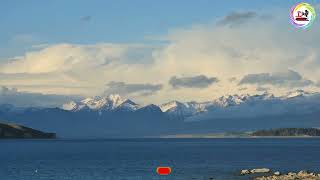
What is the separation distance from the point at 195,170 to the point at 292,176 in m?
37.8

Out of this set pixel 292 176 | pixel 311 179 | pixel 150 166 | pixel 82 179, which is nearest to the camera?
pixel 311 179

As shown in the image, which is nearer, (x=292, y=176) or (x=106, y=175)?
(x=292, y=176)

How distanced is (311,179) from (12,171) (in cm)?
8053

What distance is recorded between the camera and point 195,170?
17738 cm

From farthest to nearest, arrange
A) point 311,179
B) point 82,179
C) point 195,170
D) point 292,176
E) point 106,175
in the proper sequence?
point 195,170 < point 106,175 < point 82,179 < point 292,176 < point 311,179

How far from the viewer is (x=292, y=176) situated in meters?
145

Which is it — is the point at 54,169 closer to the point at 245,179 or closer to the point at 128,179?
the point at 128,179

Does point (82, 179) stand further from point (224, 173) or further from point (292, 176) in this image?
point (292, 176)

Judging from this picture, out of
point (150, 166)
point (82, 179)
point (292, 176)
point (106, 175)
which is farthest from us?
point (150, 166)

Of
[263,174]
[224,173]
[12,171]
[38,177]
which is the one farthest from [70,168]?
[263,174]

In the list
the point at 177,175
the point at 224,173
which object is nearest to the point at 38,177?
the point at 177,175

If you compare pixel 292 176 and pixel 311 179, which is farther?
pixel 292 176

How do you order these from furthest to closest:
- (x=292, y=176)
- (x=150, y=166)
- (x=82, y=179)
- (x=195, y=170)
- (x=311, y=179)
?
1. (x=150, y=166)
2. (x=195, y=170)
3. (x=82, y=179)
4. (x=292, y=176)
5. (x=311, y=179)

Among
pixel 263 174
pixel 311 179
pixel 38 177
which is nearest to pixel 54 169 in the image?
pixel 38 177
